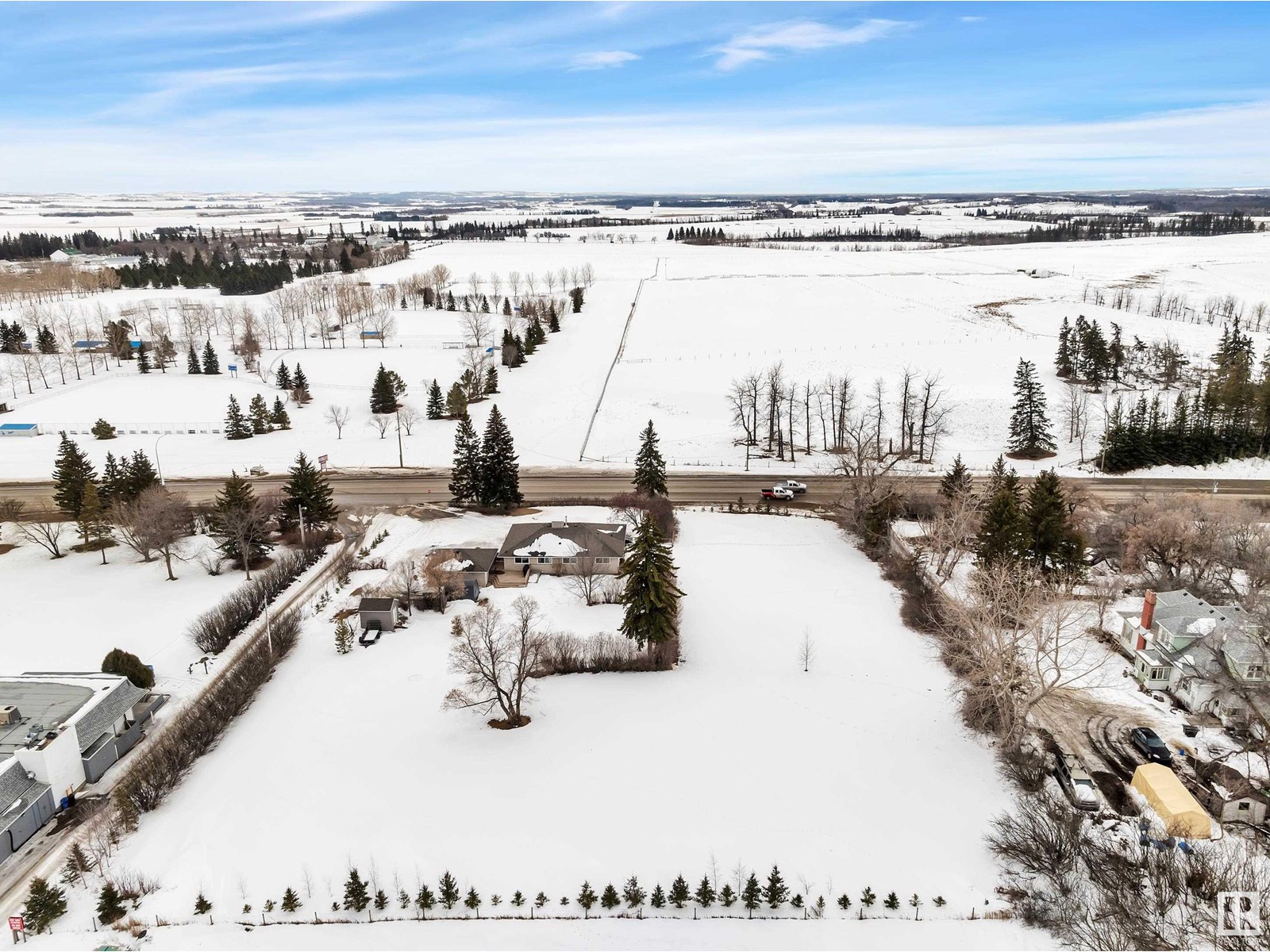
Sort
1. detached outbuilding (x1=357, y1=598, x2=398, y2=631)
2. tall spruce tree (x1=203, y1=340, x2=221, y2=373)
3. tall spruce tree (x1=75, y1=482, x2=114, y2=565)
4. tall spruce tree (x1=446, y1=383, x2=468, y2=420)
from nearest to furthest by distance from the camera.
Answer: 1. detached outbuilding (x1=357, y1=598, x2=398, y2=631)
2. tall spruce tree (x1=75, y1=482, x2=114, y2=565)
3. tall spruce tree (x1=446, y1=383, x2=468, y2=420)
4. tall spruce tree (x1=203, y1=340, x2=221, y2=373)

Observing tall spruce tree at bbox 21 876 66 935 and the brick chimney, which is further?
the brick chimney

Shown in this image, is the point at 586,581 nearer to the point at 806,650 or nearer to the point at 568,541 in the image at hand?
the point at 568,541

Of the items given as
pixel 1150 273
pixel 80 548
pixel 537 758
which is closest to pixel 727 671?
pixel 537 758

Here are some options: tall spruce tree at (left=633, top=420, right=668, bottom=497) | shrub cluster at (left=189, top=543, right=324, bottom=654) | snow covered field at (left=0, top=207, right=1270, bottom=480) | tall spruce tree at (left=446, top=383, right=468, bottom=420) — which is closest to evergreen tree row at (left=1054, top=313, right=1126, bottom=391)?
snow covered field at (left=0, top=207, right=1270, bottom=480)

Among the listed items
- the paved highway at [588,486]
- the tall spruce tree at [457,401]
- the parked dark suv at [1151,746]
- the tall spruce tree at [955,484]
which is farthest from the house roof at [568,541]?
the tall spruce tree at [457,401]

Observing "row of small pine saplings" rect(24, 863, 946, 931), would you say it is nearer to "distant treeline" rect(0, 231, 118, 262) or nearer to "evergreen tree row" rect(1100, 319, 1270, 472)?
"evergreen tree row" rect(1100, 319, 1270, 472)

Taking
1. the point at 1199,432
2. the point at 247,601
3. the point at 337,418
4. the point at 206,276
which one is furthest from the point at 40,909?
the point at 206,276
